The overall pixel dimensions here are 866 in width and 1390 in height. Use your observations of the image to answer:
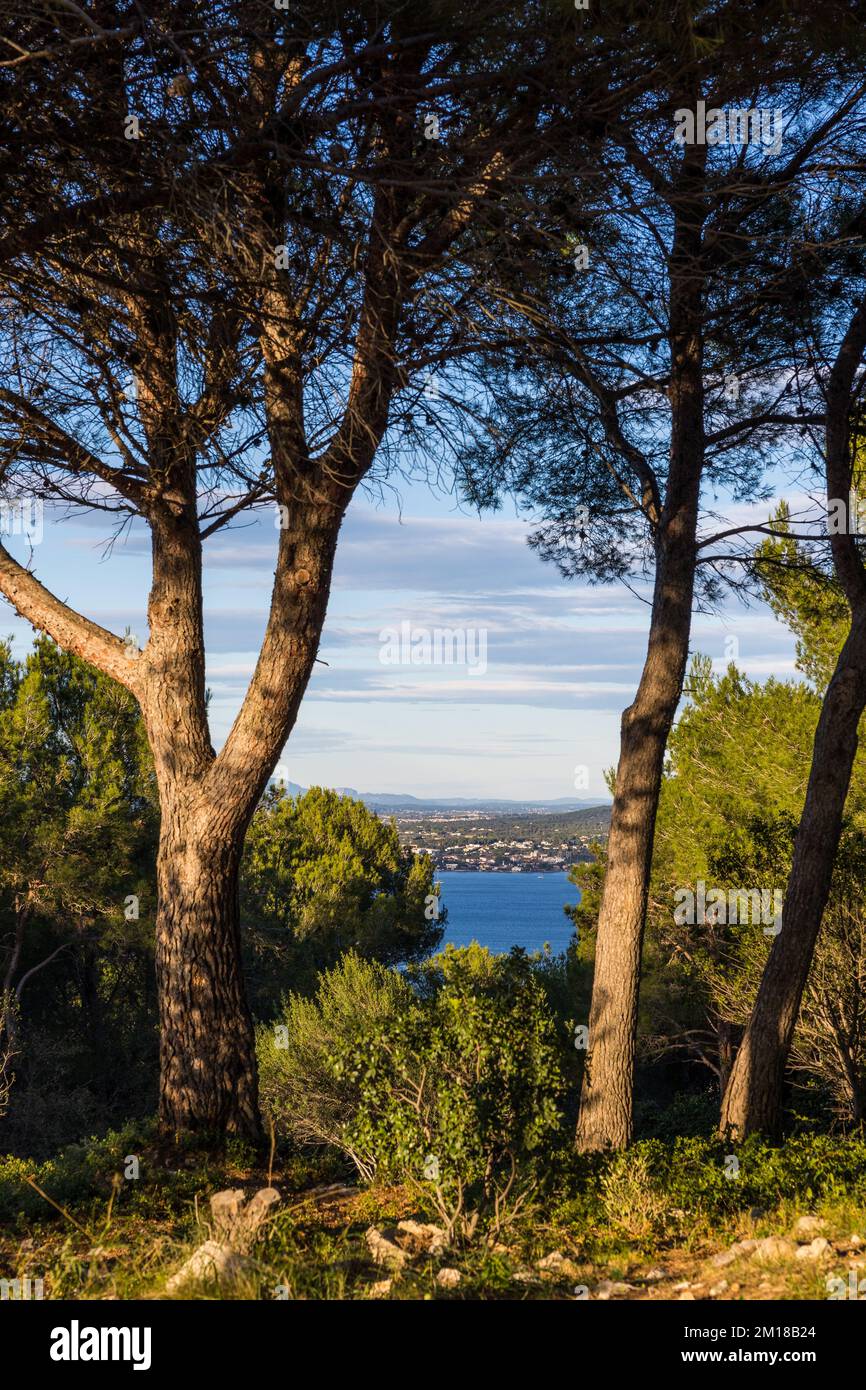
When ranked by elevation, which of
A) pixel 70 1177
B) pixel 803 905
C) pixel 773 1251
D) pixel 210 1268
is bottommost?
pixel 70 1177

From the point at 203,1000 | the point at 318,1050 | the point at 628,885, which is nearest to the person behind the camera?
the point at 203,1000

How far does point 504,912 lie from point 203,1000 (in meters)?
106

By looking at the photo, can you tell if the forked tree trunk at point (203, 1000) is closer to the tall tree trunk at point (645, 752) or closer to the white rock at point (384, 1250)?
the white rock at point (384, 1250)

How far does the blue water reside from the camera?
258 ft

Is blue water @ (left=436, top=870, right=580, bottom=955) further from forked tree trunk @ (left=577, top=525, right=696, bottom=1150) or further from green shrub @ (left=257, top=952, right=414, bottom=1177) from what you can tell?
forked tree trunk @ (left=577, top=525, right=696, bottom=1150)

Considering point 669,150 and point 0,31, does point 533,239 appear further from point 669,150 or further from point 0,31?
point 0,31

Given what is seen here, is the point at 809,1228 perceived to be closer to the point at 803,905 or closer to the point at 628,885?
the point at 628,885

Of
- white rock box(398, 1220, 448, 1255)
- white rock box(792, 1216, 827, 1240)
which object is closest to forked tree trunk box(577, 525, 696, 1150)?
white rock box(792, 1216, 827, 1240)

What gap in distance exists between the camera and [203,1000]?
5.46 meters

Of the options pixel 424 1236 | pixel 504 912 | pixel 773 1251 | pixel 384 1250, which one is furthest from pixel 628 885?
pixel 504 912

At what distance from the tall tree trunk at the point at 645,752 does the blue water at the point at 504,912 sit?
4082cm

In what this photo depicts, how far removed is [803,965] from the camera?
23.2 feet
